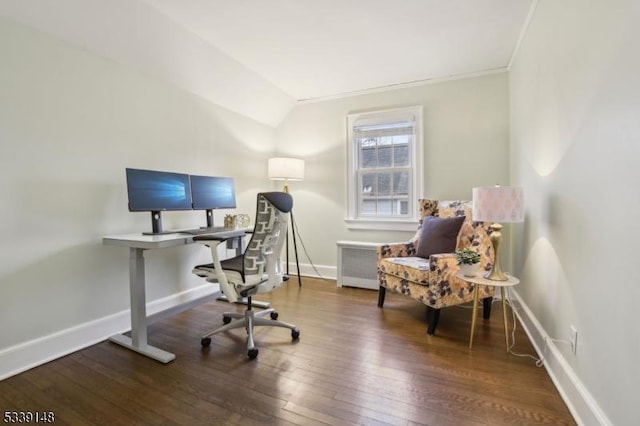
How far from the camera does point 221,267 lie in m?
2.11

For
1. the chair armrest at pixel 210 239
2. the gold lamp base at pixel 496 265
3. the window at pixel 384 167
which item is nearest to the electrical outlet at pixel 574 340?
the gold lamp base at pixel 496 265

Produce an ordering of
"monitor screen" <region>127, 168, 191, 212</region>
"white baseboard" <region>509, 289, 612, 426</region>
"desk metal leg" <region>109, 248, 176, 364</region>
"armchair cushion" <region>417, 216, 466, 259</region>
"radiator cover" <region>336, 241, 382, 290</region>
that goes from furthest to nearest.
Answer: "radiator cover" <region>336, 241, 382, 290</region> < "armchair cushion" <region>417, 216, 466, 259</region> < "monitor screen" <region>127, 168, 191, 212</region> < "desk metal leg" <region>109, 248, 176, 364</region> < "white baseboard" <region>509, 289, 612, 426</region>

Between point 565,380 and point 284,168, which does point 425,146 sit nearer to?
point 284,168

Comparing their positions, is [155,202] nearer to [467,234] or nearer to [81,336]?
[81,336]

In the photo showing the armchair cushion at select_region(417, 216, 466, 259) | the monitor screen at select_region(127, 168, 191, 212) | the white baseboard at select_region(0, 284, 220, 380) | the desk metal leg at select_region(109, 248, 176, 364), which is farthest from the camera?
the armchair cushion at select_region(417, 216, 466, 259)

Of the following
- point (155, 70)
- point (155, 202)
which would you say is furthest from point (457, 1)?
point (155, 202)

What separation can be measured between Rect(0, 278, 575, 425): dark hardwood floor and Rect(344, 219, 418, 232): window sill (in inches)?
50.4

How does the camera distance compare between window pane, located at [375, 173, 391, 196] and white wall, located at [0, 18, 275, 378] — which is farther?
window pane, located at [375, 173, 391, 196]

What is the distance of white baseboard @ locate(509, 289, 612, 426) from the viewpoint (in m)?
1.27

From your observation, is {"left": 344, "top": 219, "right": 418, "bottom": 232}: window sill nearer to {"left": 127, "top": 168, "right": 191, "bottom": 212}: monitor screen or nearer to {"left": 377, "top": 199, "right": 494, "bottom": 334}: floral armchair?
{"left": 377, "top": 199, "right": 494, "bottom": 334}: floral armchair

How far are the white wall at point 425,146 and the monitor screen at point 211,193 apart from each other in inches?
48.9

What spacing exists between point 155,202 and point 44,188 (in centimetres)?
65

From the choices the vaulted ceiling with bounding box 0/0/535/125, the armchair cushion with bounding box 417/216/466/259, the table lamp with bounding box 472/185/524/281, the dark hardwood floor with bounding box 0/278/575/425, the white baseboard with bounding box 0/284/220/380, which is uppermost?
the vaulted ceiling with bounding box 0/0/535/125

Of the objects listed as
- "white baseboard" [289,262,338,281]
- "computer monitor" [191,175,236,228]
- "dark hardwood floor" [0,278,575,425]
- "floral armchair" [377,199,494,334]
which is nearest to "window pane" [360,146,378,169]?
"floral armchair" [377,199,494,334]
